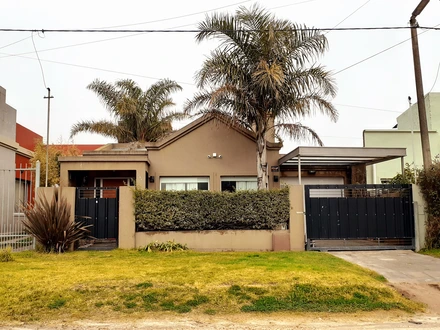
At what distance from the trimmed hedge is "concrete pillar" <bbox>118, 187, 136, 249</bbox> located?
0.68ft

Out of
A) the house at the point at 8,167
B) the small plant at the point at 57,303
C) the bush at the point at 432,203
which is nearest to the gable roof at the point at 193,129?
the house at the point at 8,167

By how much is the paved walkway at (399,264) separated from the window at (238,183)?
5.36 meters

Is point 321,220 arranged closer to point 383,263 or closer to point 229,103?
point 383,263

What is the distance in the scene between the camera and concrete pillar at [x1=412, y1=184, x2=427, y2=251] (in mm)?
11734

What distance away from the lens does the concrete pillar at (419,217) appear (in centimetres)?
1173

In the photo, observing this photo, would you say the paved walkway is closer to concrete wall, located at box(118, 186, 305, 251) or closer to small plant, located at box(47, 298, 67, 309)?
concrete wall, located at box(118, 186, 305, 251)

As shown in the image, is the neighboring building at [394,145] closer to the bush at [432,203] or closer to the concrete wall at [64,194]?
the bush at [432,203]

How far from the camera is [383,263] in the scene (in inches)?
384

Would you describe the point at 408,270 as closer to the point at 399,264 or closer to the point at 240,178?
the point at 399,264

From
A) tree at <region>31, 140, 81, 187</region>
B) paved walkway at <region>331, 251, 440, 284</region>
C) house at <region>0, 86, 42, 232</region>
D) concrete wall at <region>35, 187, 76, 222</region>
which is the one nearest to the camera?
paved walkway at <region>331, 251, 440, 284</region>

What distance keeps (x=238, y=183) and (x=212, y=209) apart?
4.41 meters

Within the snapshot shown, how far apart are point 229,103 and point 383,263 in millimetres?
7143

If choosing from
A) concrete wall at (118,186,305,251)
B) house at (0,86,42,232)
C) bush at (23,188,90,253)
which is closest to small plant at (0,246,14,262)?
bush at (23,188,90,253)

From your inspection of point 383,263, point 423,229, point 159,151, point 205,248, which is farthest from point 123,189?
point 423,229
